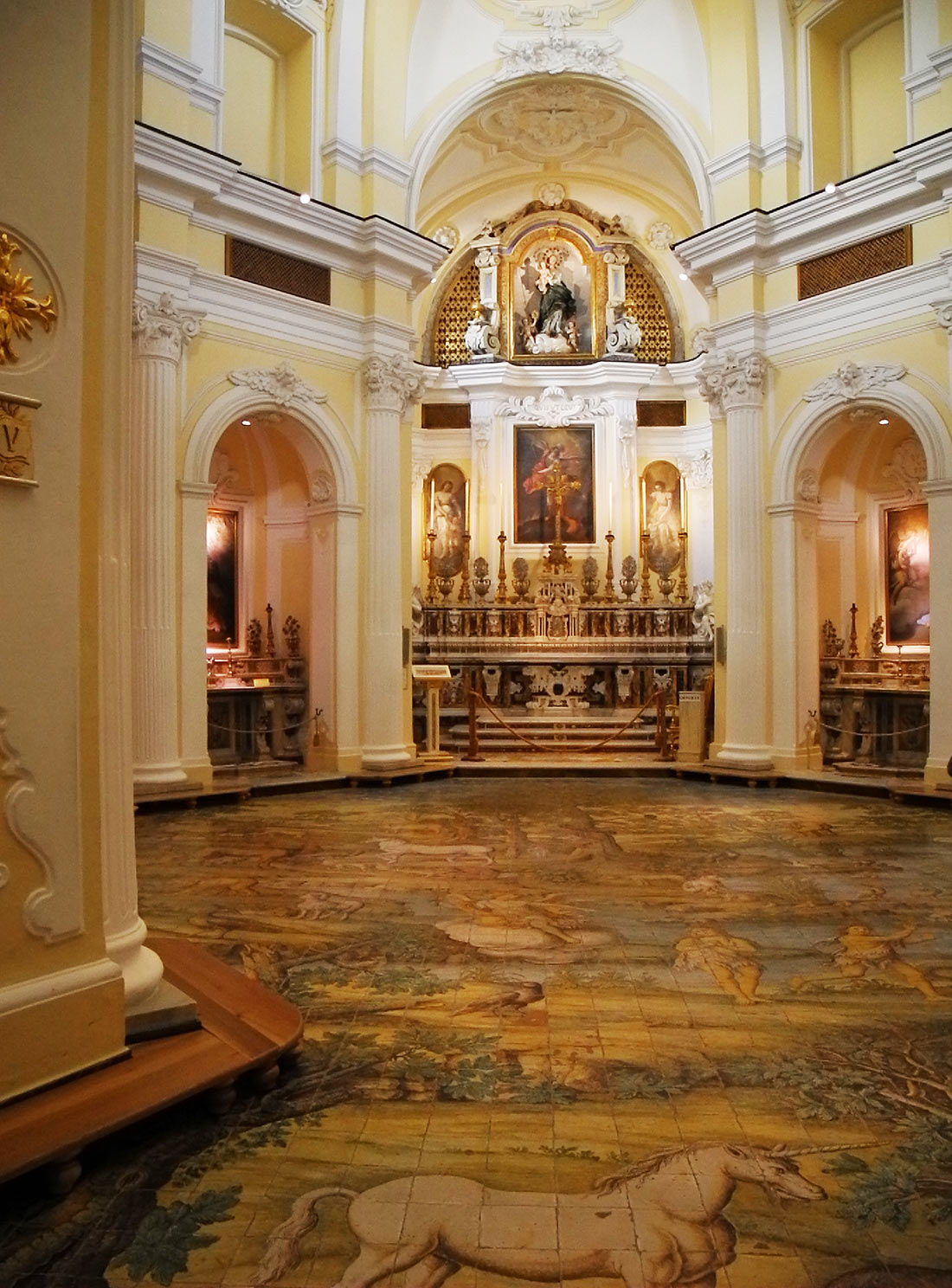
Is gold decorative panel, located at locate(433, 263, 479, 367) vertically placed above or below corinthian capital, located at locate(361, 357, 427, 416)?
above

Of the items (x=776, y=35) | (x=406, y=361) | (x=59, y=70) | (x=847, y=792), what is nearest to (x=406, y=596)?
(x=406, y=361)

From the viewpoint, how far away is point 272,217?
10875mm

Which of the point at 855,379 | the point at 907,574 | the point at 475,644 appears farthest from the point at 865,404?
the point at 475,644

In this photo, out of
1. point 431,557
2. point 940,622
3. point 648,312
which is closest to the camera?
point 940,622

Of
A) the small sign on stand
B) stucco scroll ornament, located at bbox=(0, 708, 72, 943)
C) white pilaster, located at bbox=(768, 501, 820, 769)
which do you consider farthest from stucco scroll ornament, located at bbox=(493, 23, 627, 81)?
stucco scroll ornament, located at bbox=(0, 708, 72, 943)

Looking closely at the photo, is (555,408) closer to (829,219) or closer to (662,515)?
(662,515)

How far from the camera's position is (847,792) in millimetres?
10633

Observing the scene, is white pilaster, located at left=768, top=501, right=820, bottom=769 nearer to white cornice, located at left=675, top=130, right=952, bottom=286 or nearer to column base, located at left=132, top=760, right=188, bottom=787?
white cornice, located at left=675, top=130, right=952, bottom=286

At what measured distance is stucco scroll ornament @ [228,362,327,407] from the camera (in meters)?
10.8

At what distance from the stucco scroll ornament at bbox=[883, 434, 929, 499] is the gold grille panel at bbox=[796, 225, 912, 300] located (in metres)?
2.49

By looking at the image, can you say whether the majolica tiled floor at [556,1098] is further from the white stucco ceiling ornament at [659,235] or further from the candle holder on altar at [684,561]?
the white stucco ceiling ornament at [659,235]

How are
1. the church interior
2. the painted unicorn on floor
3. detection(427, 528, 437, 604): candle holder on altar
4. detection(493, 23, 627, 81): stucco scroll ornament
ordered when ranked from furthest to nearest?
detection(427, 528, 437, 604): candle holder on altar → detection(493, 23, 627, 81): stucco scroll ornament → the church interior → the painted unicorn on floor

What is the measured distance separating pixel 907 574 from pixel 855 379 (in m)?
3.12

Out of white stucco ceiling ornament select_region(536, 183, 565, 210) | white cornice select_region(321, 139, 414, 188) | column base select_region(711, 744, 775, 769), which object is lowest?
column base select_region(711, 744, 775, 769)
